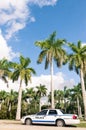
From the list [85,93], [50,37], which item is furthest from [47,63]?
[85,93]

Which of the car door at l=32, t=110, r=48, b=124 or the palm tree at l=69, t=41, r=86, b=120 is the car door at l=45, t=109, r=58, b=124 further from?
the palm tree at l=69, t=41, r=86, b=120

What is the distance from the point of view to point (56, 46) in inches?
1761

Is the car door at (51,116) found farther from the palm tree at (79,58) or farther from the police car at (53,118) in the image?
the palm tree at (79,58)

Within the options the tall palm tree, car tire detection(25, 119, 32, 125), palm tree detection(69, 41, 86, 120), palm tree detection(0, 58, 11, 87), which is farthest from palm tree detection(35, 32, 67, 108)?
car tire detection(25, 119, 32, 125)

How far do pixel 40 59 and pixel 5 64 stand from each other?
10.7 meters

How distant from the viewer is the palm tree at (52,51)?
145 feet

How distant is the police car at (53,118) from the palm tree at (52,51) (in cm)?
2045

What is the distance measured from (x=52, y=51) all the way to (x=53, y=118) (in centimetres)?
2194

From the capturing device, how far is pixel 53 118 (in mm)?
23422

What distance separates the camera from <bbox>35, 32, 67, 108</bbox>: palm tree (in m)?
44.2

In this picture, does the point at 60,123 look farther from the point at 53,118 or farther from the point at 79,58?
the point at 79,58

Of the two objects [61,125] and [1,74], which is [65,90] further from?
[61,125]

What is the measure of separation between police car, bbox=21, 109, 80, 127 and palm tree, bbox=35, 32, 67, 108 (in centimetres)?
2045

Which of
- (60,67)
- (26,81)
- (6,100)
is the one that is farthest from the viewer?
(6,100)
